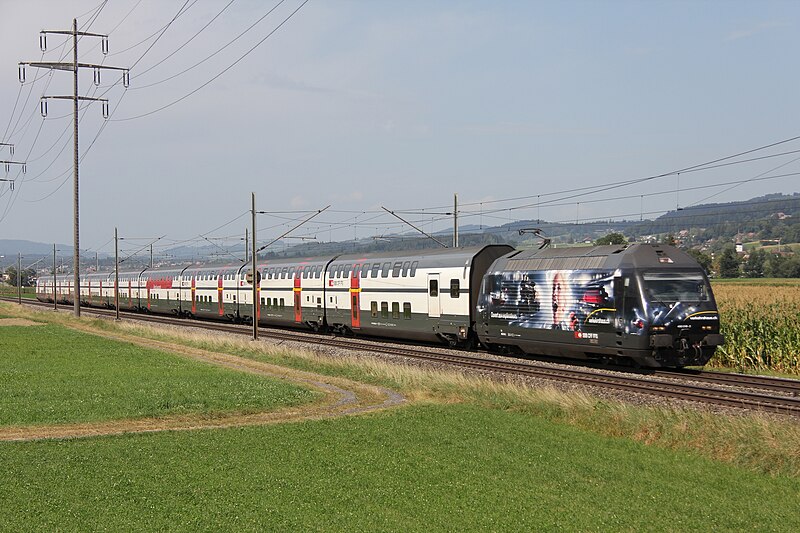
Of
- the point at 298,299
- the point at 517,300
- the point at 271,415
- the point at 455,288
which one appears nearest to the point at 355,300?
the point at 298,299

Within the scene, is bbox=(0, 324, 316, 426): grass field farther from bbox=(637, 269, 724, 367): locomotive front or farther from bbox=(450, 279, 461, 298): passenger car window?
bbox=(637, 269, 724, 367): locomotive front

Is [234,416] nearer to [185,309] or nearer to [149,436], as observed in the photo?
[149,436]

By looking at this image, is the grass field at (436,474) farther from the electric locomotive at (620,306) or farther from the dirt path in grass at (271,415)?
the electric locomotive at (620,306)

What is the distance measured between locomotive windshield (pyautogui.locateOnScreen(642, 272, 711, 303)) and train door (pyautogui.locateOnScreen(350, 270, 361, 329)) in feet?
70.6

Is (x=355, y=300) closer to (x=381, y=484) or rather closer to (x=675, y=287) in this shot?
(x=675, y=287)

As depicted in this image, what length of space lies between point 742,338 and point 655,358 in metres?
7.65

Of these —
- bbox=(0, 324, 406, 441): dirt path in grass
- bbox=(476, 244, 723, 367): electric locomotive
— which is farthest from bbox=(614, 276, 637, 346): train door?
bbox=(0, 324, 406, 441): dirt path in grass

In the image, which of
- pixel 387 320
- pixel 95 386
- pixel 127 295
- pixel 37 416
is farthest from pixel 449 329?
pixel 127 295

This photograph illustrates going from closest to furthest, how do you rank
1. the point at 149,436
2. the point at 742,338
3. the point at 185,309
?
the point at 149,436 < the point at 742,338 < the point at 185,309

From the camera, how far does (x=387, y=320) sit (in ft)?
146

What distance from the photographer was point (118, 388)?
27594mm

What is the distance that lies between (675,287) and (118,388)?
18.9 meters

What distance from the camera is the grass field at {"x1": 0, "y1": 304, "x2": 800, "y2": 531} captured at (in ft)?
42.8

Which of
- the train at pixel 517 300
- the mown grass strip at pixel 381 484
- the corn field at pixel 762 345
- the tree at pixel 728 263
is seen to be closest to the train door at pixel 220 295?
the train at pixel 517 300
